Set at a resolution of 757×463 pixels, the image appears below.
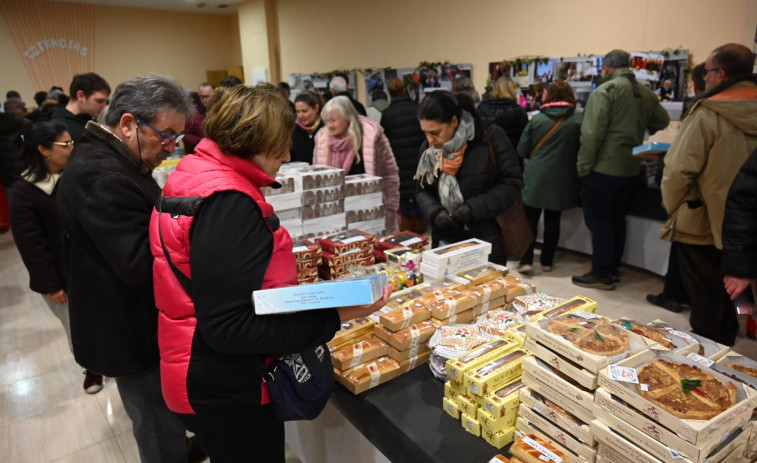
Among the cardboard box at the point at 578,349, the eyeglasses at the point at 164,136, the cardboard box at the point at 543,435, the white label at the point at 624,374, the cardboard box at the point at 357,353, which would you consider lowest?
the cardboard box at the point at 543,435

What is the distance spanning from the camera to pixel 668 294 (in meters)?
3.74

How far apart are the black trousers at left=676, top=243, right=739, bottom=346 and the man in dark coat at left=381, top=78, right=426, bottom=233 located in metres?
2.66

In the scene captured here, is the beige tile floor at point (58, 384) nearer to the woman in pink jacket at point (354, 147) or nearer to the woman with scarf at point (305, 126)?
the woman in pink jacket at point (354, 147)

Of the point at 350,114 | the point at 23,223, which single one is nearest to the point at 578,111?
the point at 350,114

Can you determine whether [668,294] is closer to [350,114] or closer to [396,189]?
[396,189]

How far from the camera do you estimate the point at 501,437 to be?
128 centimetres

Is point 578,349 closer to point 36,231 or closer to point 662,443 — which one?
point 662,443

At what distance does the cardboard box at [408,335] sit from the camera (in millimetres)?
1584

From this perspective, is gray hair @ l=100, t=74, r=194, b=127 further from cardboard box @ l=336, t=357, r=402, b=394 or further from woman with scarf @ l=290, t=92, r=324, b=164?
woman with scarf @ l=290, t=92, r=324, b=164

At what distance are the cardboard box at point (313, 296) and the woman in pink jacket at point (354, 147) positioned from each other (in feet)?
7.39

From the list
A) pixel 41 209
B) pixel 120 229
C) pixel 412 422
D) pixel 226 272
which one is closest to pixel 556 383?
pixel 412 422

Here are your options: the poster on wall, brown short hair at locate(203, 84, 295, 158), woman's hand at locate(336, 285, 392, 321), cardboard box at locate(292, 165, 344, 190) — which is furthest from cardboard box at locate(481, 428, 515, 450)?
the poster on wall

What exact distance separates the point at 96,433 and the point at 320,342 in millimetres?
2199

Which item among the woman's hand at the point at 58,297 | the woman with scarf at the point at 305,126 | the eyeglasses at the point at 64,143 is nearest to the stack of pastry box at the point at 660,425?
the woman's hand at the point at 58,297
